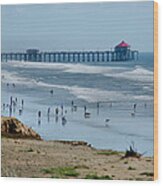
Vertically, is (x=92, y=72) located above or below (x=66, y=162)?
above

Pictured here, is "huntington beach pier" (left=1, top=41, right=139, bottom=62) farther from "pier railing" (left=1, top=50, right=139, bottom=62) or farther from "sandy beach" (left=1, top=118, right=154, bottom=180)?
"sandy beach" (left=1, top=118, right=154, bottom=180)

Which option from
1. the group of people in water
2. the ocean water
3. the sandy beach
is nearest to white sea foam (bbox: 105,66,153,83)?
the ocean water

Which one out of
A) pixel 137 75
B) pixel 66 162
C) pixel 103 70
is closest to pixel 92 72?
pixel 103 70

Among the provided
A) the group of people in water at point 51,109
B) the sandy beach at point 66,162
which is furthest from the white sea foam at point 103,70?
the sandy beach at point 66,162

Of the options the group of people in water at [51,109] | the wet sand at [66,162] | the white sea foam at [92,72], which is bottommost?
the wet sand at [66,162]

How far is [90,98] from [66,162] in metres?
0.30

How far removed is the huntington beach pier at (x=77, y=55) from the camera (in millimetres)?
3236

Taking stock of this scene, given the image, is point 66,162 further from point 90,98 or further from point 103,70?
point 103,70

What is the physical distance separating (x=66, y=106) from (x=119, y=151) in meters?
0.31

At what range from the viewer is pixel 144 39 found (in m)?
3.20

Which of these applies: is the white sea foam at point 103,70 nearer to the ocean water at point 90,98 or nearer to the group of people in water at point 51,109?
the ocean water at point 90,98

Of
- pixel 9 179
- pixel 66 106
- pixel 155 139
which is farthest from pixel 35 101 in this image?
pixel 155 139

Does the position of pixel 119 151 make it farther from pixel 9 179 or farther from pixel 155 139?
pixel 9 179

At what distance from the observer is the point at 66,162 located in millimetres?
3285
